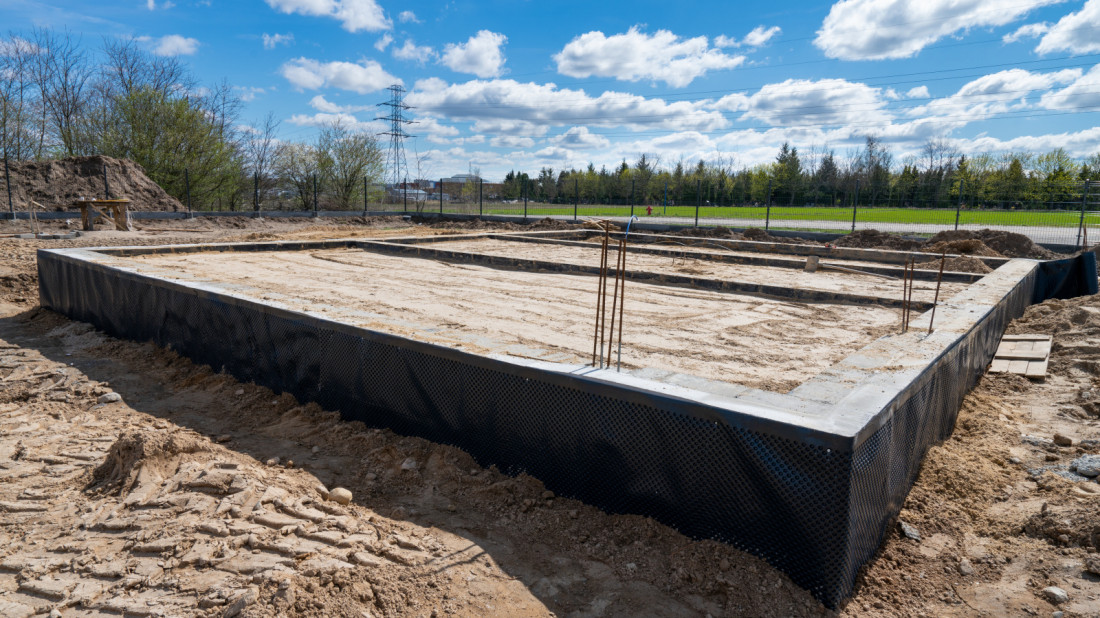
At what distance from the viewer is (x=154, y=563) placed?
90.1 inches

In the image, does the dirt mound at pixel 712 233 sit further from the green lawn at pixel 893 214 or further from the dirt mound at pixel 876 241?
the dirt mound at pixel 876 241

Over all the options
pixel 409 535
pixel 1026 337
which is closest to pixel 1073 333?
pixel 1026 337

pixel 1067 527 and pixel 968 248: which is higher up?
pixel 968 248

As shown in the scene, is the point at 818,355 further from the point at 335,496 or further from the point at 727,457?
the point at 335,496

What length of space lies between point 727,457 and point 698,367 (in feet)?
4.26

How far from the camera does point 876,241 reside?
13281 mm

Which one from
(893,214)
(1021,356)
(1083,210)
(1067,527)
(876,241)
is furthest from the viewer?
(893,214)

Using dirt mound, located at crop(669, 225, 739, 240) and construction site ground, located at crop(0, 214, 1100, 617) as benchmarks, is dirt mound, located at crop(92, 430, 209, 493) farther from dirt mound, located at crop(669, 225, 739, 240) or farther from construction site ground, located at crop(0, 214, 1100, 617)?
dirt mound, located at crop(669, 225, 739, 240)

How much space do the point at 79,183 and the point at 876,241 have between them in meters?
20.4

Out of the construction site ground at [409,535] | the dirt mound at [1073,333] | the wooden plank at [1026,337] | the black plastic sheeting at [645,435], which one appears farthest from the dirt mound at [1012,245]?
the construction site ground at [409,535]

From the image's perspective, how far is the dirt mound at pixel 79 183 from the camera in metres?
17.2

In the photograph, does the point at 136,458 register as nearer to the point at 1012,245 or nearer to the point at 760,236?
the point at 1012,245

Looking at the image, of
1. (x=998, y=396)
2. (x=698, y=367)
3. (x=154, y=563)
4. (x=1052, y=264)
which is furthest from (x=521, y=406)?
(x=1052, y=264)

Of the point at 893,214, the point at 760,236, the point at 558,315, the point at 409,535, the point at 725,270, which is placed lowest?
the point at 409,535
